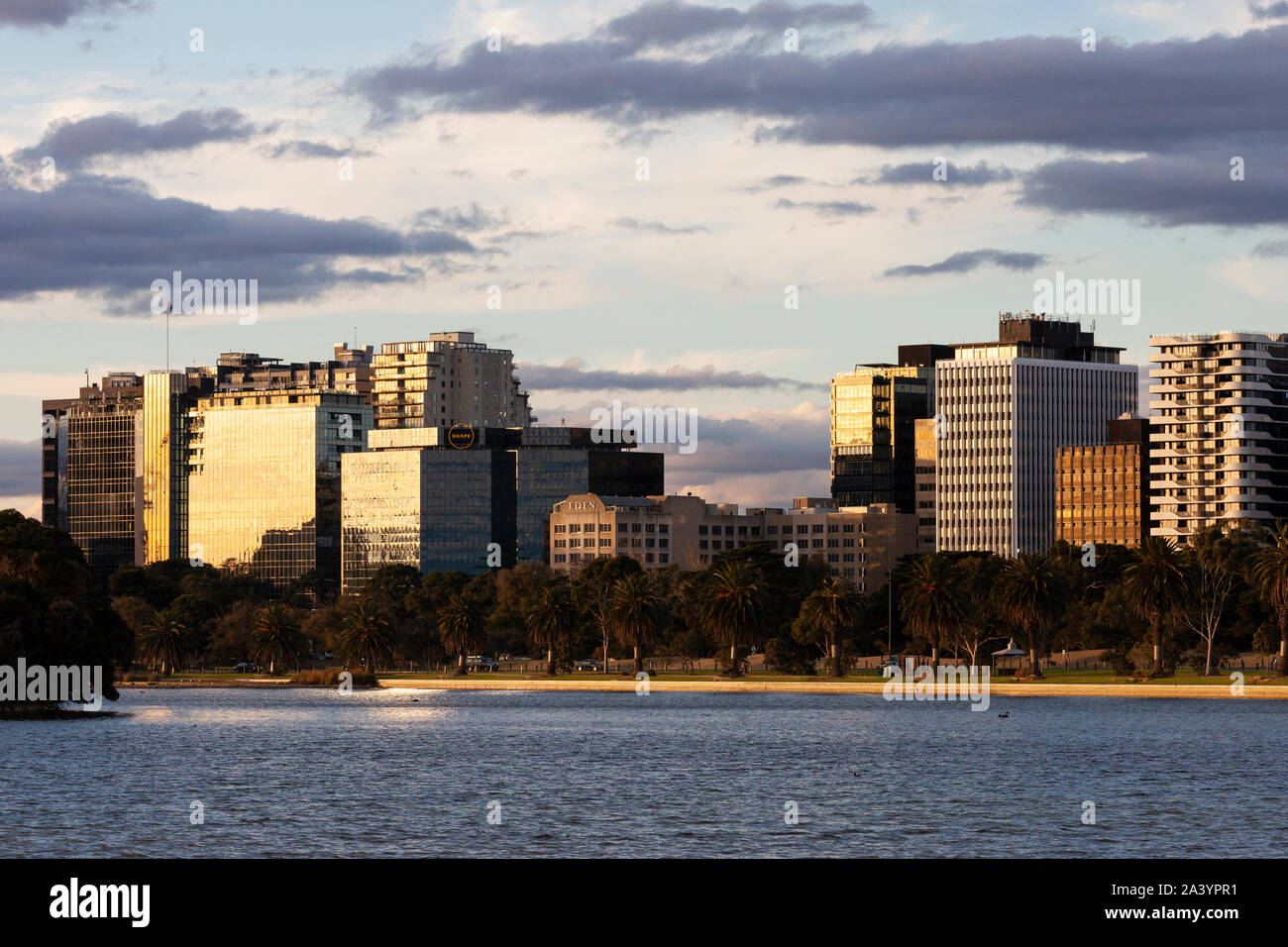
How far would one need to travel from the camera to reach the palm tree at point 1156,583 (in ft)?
636

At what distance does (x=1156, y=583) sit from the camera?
7633 inches

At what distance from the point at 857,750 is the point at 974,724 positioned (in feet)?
121

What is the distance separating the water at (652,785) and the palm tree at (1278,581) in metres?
15.9

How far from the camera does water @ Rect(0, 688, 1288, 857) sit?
76500 millimetres

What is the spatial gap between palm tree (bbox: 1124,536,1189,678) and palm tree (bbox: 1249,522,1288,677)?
7.56 meters

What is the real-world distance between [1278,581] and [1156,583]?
12.0 m

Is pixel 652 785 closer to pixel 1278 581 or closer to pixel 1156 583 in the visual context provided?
pixel 1156 583

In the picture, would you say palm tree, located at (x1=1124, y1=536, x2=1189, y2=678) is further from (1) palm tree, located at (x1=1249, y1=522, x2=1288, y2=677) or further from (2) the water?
(2) the water

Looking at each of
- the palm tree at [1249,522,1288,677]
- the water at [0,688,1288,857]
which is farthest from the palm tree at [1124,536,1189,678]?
the water at [0,688,1288,857]
